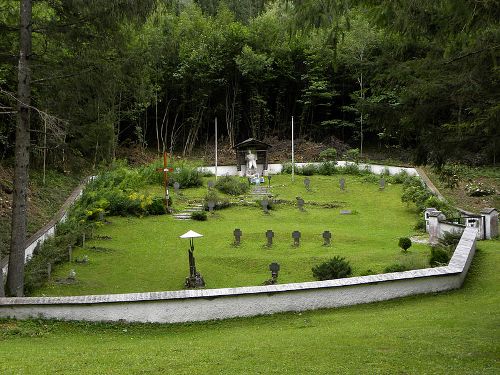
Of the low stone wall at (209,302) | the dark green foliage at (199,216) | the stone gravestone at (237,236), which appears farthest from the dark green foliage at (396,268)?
the dark green foliage at (199,216)

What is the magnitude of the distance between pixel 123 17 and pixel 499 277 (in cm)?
1016

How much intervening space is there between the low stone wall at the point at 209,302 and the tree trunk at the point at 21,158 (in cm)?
166

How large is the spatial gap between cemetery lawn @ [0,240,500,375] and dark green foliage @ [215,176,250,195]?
17.8 m

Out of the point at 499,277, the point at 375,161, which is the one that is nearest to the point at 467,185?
the point at 375,161

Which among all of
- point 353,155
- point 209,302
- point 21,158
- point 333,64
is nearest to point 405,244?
point 209,302

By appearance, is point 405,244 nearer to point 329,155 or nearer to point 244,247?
point 244,247

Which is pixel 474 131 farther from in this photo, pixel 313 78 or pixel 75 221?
pixel 313 78

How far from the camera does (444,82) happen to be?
9086 millimetres

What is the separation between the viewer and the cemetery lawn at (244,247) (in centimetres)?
1504

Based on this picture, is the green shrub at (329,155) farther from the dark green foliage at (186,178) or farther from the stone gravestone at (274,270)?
the stone gravestone at (274,270)

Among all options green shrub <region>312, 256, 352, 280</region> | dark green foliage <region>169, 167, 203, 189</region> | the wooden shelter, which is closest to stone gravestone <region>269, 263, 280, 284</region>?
green shrub <region>312, 256, 352, 280</region>

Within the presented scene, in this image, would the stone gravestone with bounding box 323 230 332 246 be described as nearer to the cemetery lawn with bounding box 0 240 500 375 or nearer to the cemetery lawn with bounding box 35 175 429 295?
the cemetery lawn with bounding box 35 175 429 295

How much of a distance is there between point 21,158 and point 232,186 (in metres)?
17.7

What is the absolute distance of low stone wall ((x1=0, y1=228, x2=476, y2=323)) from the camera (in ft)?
36.2
